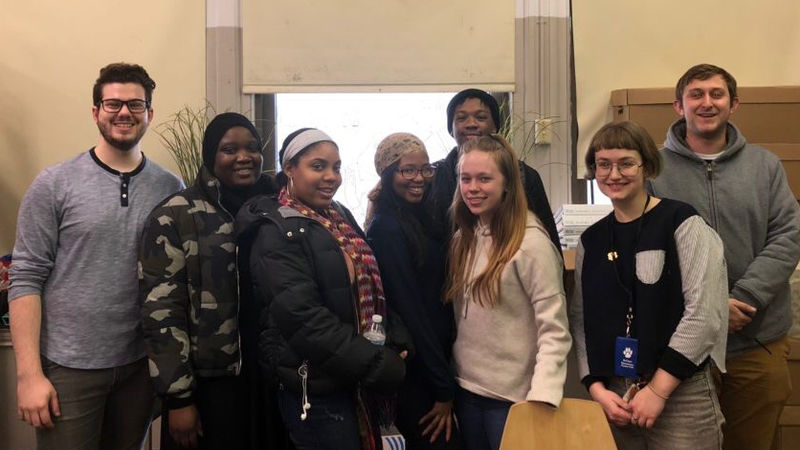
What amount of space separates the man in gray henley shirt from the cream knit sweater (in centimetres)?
103

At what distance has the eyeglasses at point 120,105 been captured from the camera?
5.81ft

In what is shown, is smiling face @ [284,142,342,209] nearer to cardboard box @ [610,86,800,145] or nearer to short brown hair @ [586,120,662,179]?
short brown hair @ [586,120,662,179]

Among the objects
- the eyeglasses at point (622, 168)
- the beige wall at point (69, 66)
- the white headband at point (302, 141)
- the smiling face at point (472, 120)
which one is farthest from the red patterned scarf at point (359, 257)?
the beige wall at point (69, 66)

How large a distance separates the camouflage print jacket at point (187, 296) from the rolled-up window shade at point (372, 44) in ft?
4.57

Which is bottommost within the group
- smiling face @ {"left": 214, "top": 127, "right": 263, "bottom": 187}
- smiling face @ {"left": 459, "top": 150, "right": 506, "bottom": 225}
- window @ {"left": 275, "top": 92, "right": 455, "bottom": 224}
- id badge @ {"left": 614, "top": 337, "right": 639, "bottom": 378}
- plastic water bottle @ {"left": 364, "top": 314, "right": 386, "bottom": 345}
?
id badge @ {"left": 614, "top": 337, "right": 639, "bottom": 378}

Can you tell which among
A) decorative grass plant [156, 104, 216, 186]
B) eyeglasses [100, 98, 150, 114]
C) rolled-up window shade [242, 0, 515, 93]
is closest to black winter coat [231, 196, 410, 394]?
eyeglasses [100, 98, 150, 114]

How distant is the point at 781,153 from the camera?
2436mm

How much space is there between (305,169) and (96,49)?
1897 millimetres

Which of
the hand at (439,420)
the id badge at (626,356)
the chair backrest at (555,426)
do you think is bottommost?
the hand at (439,420)

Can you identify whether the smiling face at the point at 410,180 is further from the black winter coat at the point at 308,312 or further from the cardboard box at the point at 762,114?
the cardboard box at the point at 762,114

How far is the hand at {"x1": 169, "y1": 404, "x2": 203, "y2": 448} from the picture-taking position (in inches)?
63.2

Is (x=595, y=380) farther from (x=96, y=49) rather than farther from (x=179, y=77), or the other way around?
(x=96, y=49)

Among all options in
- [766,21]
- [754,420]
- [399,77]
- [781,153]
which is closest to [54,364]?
[399,77]

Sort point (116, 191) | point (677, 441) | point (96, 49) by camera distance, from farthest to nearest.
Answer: point (96, 49)
point (116, 191)
point (677, 441)
